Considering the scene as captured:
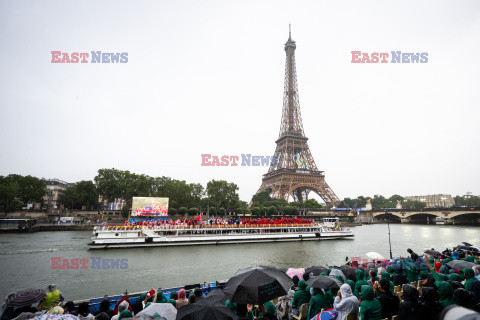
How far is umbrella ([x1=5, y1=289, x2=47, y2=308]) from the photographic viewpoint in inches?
252

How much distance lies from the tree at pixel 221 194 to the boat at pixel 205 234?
106ft

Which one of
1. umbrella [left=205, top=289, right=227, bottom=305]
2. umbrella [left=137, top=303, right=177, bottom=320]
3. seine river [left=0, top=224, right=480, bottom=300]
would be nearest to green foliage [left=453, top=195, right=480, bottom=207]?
seine river [left=0, top=224, right=480, bottom=300]

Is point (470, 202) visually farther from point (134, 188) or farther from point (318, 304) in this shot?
point (318, 304)

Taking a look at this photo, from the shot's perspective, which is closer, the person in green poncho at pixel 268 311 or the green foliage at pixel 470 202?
the person in green poncho at pixel 268 311

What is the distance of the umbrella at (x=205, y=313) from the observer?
15.1ft

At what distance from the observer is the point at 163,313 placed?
A: 5695 mm

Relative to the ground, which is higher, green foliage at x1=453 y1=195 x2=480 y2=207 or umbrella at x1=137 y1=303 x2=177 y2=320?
umbrella at x1=137 y1=303 x2=177 y2=320

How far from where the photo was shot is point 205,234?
35594 mm

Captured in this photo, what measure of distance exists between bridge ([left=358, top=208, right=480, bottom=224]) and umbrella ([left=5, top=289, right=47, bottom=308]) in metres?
92.7

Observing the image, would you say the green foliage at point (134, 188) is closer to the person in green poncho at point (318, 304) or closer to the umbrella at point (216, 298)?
the umbrella at point (216, 298)

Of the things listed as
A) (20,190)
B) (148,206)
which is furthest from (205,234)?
(20,190)

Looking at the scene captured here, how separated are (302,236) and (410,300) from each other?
37.2m

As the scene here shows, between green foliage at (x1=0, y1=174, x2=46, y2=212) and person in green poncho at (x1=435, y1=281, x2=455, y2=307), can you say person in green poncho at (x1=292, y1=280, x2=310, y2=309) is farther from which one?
green foliage at (x1=0, y1=174, x2=46, y2=212)

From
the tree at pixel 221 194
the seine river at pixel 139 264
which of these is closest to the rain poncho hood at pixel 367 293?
the seine river at pixel 139 264
